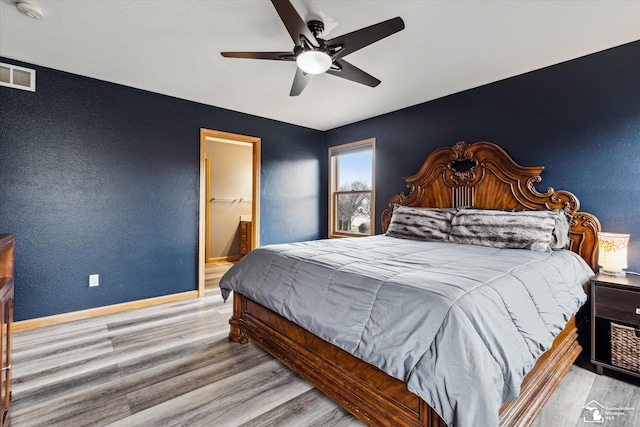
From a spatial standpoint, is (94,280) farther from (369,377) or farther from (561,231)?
(561,231)

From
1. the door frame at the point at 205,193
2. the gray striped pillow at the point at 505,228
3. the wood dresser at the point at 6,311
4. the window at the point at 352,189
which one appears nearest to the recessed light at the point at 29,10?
the wood dresser at the point at 6,311

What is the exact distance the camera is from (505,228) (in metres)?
2.66

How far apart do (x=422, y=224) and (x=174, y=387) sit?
105 inches

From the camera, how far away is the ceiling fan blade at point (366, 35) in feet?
5.89

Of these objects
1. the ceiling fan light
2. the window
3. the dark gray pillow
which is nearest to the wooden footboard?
the dark gray pillow

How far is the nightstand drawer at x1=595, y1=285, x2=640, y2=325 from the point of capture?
6.54ft

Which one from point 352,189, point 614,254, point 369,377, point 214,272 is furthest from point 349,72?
point 214,272

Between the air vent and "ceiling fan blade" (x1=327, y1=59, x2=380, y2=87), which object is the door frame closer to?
the air vent

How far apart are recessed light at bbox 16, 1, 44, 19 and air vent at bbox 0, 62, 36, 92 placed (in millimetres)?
1012

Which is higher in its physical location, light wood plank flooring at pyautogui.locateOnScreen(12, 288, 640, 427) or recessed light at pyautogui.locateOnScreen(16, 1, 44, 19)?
recessed light at pyautogui.locateOnScreen(16, 1, 44, 19)

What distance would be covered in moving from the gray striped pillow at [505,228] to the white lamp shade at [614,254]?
0.35 metres

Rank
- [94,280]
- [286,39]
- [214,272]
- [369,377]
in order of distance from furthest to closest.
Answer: [214,272] → [94,280] → [286,39] → [369,377]

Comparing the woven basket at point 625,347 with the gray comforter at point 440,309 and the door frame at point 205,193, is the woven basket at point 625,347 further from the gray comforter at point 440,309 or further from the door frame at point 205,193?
the door frame at point 205,193

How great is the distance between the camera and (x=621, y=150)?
2.48 meters
